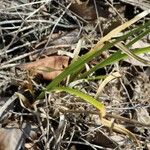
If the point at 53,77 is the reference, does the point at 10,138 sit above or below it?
below

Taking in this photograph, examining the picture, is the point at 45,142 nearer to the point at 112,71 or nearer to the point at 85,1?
the point at 112,71

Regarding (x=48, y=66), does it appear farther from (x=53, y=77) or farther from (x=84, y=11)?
(x=84, y=11)

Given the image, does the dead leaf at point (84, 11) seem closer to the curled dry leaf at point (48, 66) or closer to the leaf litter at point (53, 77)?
the leaf litter at point (53, 77)

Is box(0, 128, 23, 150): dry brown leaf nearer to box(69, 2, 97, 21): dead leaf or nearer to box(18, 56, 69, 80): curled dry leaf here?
box(18, 56, 69, 80): curled dry leaf

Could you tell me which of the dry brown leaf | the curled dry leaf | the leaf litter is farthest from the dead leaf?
the dry brown leaf

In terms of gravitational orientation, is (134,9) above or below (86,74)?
above

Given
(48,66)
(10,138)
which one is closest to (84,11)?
(48,66)

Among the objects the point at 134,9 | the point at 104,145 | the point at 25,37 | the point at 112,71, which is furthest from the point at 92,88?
the point at 134,9

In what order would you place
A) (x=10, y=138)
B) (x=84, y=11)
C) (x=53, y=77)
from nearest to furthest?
(x=10, y=138), (x=53, y=77), (x=84, y=11)

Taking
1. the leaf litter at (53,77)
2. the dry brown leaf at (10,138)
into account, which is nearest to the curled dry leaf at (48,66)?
the leaf litter at (53,77)
